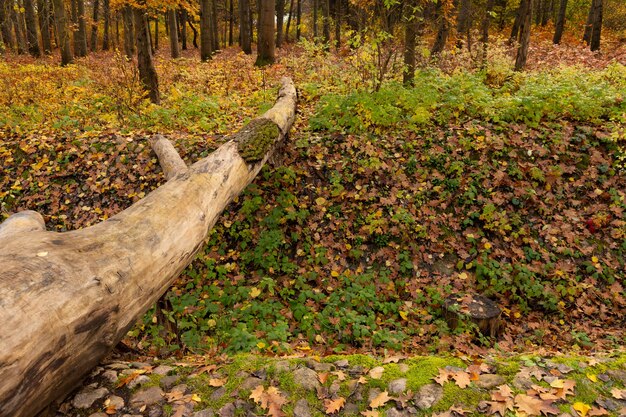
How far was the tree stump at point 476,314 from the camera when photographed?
5.18 meters

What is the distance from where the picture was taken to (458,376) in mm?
3016

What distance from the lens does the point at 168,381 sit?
120 inches

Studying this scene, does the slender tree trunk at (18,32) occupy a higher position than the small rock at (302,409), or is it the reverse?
the slender tree trunk at (18,32)

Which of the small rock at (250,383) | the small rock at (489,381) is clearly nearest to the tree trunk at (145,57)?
the small rock at (250,383)

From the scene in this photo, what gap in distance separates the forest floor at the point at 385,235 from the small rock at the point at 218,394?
0.05 feet

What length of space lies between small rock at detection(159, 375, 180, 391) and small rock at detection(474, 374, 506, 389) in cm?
226

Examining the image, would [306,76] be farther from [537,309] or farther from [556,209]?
[537,309]

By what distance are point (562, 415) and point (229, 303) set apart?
13.2ft

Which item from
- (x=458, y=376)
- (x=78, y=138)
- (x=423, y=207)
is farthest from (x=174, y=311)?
(x=78, y=138)

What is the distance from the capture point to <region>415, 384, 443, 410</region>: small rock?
9.14 feet

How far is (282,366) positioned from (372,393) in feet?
2.43

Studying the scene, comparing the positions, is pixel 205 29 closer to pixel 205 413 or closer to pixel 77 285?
pixel 77 285

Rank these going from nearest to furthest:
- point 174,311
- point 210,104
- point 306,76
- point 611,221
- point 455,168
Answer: point 174,311, point 611,221, point 455,168, point 210,104, point 306,76

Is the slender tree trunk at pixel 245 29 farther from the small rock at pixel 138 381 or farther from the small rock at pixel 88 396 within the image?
the small rock at pixel 88 396
